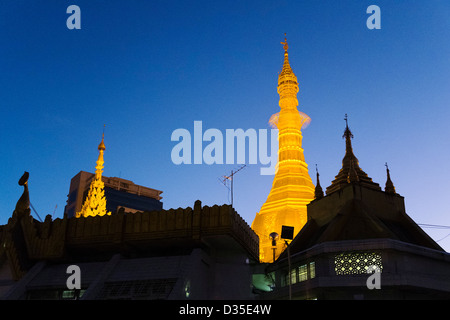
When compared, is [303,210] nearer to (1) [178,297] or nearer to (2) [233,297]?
(2) [233,297]

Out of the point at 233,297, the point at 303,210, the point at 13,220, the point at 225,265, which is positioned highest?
the point at 303,210

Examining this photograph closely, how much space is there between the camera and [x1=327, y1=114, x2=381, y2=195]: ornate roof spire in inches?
1943

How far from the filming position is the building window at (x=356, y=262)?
36531mm

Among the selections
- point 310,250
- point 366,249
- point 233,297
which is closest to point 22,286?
point 233,297

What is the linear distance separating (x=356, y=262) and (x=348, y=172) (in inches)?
621

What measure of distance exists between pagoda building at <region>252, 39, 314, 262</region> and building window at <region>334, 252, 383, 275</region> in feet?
83.4

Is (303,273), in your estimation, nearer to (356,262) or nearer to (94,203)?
(356,262)

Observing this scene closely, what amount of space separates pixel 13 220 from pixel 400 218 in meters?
36.5

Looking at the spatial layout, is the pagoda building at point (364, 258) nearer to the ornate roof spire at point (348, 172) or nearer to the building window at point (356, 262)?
the building window at point (356, 262)

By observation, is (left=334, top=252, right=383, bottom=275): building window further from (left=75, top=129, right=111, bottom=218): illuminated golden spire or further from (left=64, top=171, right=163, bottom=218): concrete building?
(left=64, top=171, right=163, bottom=218): concrete building

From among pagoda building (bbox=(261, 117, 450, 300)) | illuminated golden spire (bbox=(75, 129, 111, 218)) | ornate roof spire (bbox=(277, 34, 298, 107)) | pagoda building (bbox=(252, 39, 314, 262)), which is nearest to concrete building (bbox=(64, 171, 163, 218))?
illuminated golden spire (bbox=(75, 129, 111, 218))

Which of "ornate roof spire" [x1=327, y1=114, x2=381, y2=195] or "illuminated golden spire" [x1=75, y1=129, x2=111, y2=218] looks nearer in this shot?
"ornate roof spire" [x1=327, y1=114, x2=381, y2=195]
